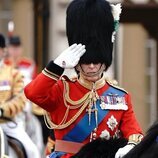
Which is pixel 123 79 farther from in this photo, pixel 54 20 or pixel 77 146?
pixel 77 146

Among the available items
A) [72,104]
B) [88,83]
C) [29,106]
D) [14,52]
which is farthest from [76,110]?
[14,52]

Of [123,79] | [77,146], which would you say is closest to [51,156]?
[77,146]

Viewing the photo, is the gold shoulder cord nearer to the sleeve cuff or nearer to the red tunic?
the red tunic

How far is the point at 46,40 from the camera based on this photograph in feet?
57.9

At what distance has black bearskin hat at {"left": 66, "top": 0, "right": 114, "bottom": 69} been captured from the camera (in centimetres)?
625

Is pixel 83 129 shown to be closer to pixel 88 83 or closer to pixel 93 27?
pixel 88 83

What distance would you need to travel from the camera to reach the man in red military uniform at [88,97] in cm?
622

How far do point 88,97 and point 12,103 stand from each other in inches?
135

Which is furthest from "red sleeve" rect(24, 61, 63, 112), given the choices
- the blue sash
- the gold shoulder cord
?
the blue sash

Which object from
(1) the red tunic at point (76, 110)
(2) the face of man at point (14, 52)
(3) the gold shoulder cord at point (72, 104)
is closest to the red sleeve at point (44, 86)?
(1) the red tunic at point (76, 110)

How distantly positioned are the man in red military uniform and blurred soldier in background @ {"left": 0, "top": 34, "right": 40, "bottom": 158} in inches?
Answer: 110

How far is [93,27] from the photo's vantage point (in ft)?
20.6

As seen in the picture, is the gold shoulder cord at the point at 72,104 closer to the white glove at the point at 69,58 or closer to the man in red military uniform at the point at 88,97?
the man in red military uniform at the point at 88,97

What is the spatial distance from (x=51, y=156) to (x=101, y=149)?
0.62 meters
